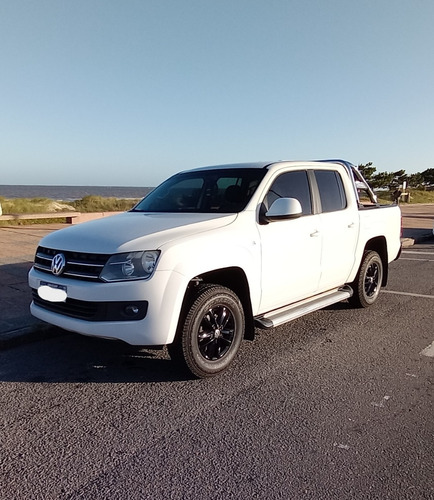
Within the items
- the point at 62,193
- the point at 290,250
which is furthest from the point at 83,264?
the point at 62,193

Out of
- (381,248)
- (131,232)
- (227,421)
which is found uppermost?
(131,232)

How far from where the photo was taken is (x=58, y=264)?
390 centimetres

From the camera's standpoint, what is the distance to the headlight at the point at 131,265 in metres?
3.57

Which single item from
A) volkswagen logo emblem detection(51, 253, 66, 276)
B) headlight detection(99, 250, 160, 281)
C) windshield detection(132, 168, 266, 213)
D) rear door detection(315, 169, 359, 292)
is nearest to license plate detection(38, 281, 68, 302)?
volkswagen logo emblem detection(51, 253, 66, 276)

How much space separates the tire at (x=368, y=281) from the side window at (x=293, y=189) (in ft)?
4.76

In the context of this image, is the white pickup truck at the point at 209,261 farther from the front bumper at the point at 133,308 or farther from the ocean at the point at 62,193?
the ocean at the point at 62,193

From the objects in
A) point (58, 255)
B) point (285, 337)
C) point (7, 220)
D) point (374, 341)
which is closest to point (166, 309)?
point (58, 255)

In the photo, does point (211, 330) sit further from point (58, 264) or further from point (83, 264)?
point (58, 264)

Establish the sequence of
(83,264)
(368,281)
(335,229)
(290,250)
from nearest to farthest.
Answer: (83,264) < (290,250) < (335,229) < (368,281)

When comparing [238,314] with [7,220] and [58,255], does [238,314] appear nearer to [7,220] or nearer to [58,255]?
[58,255]

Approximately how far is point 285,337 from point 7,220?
1216 cm

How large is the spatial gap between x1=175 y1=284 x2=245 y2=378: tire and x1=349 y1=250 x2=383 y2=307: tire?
8.01ft

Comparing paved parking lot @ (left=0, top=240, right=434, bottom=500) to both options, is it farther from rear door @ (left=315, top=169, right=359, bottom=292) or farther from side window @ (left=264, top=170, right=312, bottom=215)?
side window @ (left=264, top=170, right=312, bottom=215)

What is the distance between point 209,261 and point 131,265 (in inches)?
25.5
